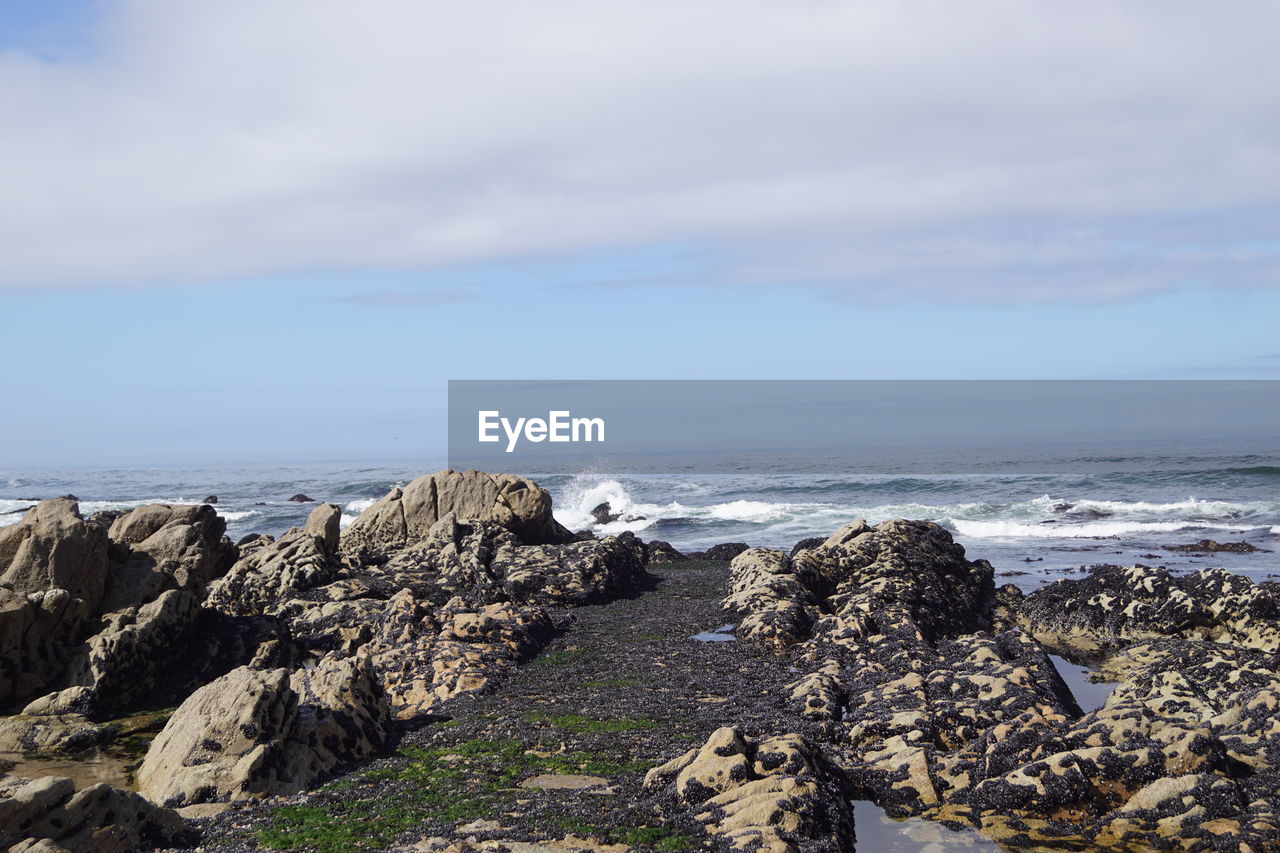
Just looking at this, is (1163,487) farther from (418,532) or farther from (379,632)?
(379,632)

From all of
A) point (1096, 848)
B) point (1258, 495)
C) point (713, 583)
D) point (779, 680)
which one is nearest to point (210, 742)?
point (779, 680)

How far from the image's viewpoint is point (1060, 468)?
63281 mm

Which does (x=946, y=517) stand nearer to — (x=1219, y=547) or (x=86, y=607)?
(x=1219, y=547)

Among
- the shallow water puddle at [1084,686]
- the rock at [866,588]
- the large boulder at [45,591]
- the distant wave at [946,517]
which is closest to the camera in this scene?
the shallow water puddle at [1084,686]

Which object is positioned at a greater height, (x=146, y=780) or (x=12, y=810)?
(x=12, y=810)

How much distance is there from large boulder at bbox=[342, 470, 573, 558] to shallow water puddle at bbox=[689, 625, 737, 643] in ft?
28.4

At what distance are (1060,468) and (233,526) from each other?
51.0 metres

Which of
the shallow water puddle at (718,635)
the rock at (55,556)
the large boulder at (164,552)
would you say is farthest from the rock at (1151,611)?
the rock at (55,556)

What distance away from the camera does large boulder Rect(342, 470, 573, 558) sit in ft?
80.4

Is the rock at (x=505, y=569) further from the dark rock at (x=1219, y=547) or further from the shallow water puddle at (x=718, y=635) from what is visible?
the dark rock at (x=1219, y=547)

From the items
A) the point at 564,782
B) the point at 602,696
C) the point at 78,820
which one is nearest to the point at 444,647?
the point at 602,696

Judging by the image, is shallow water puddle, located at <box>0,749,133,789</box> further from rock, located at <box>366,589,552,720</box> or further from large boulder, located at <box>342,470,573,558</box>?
large boulder, located at <box>342,470,573,558</box>

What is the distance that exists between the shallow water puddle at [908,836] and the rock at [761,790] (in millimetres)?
165

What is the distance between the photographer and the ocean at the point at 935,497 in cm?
3155
